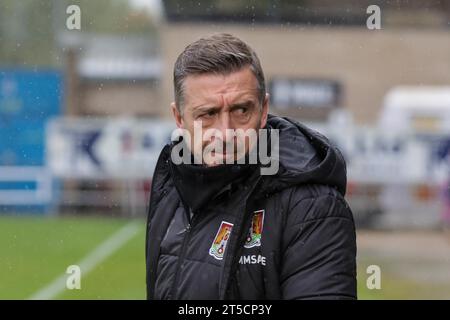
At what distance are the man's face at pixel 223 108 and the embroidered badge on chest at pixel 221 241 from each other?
0.16 metres

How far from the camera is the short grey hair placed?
2.43 metres

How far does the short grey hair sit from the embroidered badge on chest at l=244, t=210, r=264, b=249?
0.95ft

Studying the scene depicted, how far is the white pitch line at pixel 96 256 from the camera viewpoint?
9879 millimetres

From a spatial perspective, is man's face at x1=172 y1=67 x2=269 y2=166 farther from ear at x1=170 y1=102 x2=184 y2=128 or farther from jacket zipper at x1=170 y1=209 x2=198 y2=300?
jacket zipper at x1=170 y1=209 x2=198 y2=300

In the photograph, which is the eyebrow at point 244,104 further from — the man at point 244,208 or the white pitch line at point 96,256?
the white pitch line at point 96,256

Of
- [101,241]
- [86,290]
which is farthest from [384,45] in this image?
[86,290]

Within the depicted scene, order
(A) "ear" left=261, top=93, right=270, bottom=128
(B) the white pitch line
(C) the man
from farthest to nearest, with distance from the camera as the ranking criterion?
(B) the white pitch line
(A) "ear" left=261, top=93, right=270, bottom=128
(C) the man

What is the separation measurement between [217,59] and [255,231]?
439mm

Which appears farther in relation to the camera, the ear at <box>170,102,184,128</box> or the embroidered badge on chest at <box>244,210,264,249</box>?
the ear at <box>170,102,184,128</box>

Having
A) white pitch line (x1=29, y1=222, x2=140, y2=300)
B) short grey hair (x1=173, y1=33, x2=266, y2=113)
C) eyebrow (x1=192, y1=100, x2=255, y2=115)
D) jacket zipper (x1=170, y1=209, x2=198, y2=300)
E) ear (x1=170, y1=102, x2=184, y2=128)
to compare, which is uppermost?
short grey hair (x1=173, y1=33, x2=266, y2=113)

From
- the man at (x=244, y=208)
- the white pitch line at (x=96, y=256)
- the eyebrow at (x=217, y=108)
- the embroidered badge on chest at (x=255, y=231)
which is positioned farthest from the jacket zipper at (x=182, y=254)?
the white pitch line at (x=96, y=256)

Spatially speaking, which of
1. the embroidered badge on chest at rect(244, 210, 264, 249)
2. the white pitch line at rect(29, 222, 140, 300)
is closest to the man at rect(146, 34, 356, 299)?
the embroidered badge on chest at rect(244, 210, 264, 249)

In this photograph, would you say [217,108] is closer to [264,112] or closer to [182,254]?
[264,112]
